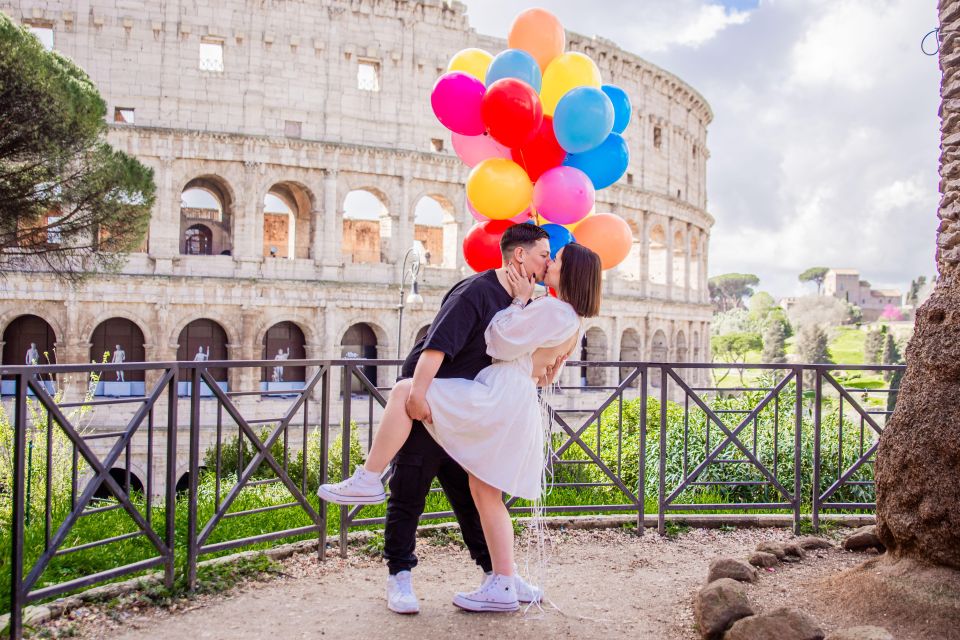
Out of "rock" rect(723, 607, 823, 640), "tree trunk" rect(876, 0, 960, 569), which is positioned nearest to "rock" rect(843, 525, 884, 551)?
"tree trunk" rect(876, 0, 960, 569)

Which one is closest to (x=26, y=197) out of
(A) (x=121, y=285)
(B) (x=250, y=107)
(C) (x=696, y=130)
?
(A) (x=121, y=285)

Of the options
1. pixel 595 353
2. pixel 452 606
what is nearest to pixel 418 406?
pixel 452 606

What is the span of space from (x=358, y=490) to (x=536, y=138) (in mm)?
2717

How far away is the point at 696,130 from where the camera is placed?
114ft

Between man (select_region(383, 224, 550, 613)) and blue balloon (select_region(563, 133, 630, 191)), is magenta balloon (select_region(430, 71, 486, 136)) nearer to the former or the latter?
blue balloon (select_region(563, 133, 630, 191))

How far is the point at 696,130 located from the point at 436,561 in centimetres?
3310

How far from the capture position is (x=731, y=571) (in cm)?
398

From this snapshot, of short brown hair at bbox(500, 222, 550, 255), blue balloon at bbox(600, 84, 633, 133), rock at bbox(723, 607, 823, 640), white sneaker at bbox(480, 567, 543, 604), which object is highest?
blue balloon at bbox(600, 84, 633, 133)

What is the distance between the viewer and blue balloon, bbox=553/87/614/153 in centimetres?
481

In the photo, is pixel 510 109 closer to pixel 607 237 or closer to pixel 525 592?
pixel 607 237

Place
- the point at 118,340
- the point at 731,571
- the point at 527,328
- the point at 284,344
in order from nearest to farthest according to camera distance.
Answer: the point at 527,328 → the point at 731,571 → the point at 118,340 → the point at 284,344

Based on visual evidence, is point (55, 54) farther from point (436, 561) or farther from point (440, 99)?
point (436, 561)

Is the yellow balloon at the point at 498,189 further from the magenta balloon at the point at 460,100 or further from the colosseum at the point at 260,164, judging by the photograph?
the colosseum at the point at 260,164

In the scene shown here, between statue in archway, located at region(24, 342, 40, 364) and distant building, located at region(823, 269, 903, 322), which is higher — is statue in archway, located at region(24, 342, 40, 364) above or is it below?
below
